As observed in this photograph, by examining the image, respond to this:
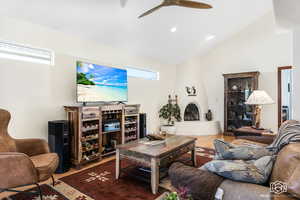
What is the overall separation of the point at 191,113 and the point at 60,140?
446 centimetres

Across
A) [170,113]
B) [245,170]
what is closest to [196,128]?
[170,113]

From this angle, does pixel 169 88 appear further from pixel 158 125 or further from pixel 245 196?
pixel 245 196

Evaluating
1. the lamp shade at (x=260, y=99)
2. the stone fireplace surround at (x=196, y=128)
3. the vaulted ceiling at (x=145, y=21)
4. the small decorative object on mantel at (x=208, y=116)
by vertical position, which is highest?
the vaulted ceiling at (x=145, y=21)

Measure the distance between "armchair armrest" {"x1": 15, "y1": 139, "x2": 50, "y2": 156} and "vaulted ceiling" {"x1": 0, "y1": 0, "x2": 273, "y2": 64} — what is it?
1960 millimetres

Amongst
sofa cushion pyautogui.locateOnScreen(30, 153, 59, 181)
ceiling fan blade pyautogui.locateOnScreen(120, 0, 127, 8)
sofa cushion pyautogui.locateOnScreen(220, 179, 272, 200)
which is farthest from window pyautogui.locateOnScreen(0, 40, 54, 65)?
sofa cushion pyautogui.locateOnScreen(220, 179, 272, 200)

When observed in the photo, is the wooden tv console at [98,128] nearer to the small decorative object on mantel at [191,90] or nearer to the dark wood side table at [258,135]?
the dark wood side table at [258,135]

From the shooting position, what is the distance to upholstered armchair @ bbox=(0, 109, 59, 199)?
69.4 inches

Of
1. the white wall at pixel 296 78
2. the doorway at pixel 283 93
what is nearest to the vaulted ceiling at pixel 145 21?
the doorway at pixel 283 93

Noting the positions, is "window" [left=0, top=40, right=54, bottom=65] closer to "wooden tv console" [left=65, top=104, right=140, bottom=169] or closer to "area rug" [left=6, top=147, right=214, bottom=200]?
"wooden tv console" [left=65, top=104, right=140, bottom=169]

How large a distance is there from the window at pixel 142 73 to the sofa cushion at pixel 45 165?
3004 millimetres

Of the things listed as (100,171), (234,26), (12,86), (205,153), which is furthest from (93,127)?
(234,26)

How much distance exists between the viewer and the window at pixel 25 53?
8.84ft

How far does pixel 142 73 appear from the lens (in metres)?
5.25

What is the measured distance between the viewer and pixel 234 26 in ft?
17.0
